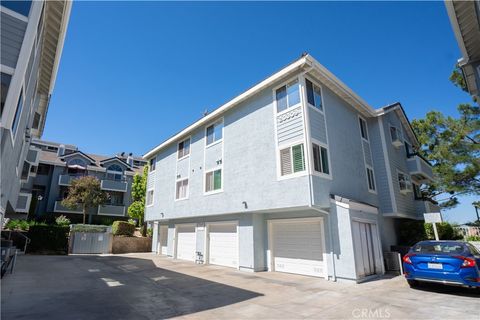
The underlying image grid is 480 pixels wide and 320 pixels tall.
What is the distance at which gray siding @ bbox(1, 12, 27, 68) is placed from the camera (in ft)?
21.4

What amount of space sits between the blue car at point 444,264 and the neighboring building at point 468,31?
6.31 m

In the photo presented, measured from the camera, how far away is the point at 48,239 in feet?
70.4

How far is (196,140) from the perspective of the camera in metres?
18.2

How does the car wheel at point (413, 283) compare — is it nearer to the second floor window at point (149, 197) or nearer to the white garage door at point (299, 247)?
the white garage door at point (299, 247)

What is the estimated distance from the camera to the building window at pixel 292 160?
36.5 feet

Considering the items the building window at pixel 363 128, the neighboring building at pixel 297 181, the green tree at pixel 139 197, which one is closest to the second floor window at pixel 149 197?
the neighboring building at pixel 297 181

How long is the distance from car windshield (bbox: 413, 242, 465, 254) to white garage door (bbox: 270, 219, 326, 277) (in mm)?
3643

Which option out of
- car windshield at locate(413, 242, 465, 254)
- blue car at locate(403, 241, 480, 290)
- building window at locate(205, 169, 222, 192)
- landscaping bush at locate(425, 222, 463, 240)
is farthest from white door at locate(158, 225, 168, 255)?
landscaping bush at locate(425, 222, 463, 240)

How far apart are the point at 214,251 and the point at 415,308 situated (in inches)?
443

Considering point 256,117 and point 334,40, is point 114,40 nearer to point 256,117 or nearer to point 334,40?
point 256,117

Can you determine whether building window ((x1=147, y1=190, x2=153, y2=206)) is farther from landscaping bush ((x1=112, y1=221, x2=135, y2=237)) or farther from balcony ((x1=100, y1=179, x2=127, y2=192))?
balcony ((x1=100, y1=179, x2=127, y2=192))

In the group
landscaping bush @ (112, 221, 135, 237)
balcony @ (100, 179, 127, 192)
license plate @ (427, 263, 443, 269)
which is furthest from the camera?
balcony @ (100, 179, 127, 192)

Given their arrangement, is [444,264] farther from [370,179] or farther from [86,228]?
[86,228]

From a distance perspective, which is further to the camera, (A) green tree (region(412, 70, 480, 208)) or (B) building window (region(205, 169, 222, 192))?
(B) building window (region(205, 169, 222, 192))
